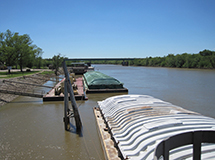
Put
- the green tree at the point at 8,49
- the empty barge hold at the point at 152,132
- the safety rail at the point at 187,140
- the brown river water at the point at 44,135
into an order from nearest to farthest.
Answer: the safety rail at the point at 187,140 → the empty barge hold at the point at 152,132 → the brown river water at the point at 44,135 → the green tree at the point at 8,49

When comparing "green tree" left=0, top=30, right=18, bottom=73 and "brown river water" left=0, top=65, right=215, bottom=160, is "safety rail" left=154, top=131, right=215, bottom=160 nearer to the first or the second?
"brown river water" left=0, top=65, right=215, bottom=160

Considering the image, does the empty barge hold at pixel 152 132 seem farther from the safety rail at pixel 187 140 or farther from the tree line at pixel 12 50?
the tree line at pixel 12 50

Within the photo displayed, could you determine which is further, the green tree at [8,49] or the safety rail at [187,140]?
the green tree at [8,49]

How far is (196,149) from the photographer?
275 cm

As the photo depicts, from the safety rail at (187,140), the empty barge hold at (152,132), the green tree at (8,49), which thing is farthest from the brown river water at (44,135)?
the green tree at (8,49)

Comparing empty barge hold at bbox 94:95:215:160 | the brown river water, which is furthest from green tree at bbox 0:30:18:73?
empty barge hold at bbox 94:95:215:160

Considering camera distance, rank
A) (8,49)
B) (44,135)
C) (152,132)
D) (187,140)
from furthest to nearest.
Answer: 1. (8,49)
2. (44,135)
3. (152,132)
4. (187,140)

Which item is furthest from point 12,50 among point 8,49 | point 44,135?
point 44,135

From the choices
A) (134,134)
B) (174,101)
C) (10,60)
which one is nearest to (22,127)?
(134,134)

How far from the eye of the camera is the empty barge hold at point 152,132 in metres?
2.75

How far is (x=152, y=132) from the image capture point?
19.2 feet

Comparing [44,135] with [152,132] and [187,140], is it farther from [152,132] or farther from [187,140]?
[187,140]

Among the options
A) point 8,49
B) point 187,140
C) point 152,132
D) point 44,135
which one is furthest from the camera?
point 8,49

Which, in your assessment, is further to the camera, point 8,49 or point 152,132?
point 8,49
